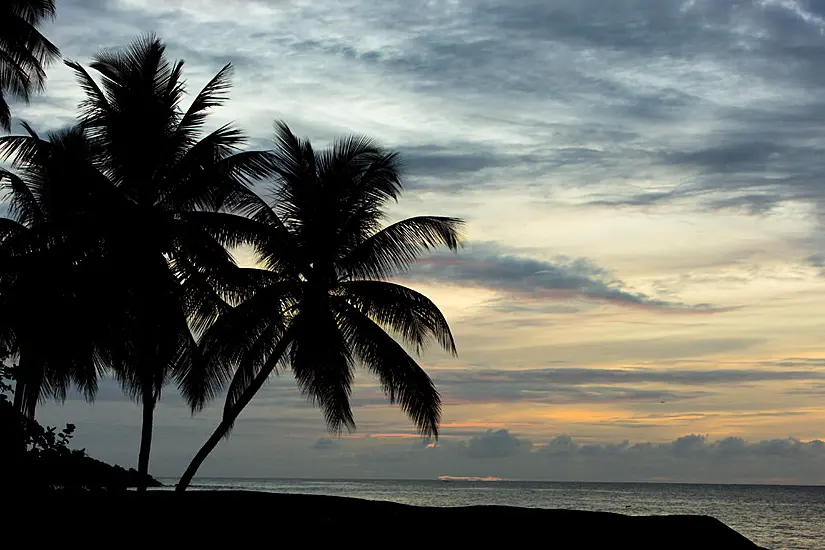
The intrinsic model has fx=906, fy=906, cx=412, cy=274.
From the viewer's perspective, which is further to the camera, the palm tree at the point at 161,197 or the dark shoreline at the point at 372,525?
the palm tree at the point at 161,197

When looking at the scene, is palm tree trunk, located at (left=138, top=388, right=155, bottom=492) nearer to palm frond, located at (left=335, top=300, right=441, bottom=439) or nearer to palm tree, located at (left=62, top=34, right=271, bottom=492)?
palm tree, located at (left=62, top=34, right=271, bottom=492)

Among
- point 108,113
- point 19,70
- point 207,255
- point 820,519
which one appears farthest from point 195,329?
point 820,519

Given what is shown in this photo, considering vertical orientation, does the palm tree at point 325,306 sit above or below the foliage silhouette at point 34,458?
above

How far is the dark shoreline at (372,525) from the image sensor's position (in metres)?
11.4

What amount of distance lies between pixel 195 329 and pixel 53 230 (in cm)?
349

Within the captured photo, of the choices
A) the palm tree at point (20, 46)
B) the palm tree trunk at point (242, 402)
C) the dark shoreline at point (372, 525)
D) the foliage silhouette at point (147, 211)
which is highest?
the palm tree at point (20, 46)

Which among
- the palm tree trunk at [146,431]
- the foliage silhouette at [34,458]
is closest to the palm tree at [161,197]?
the palm tree trunk at [146,431]

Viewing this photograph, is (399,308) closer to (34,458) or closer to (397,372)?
(397,372)

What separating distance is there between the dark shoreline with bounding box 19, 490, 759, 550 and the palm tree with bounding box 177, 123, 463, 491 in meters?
5.10

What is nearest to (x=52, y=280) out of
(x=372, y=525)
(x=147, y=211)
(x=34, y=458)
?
(x=147, y=211)

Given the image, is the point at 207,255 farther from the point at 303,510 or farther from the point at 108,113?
the point at 303,510

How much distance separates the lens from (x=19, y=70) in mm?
20359

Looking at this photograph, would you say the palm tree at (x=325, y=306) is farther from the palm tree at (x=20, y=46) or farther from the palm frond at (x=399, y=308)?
the palm tree at (x=20, y=46)

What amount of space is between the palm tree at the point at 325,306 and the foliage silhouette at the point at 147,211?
0.83 m
